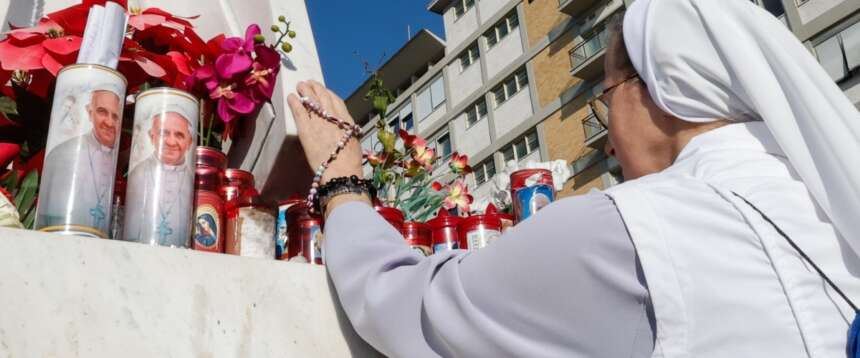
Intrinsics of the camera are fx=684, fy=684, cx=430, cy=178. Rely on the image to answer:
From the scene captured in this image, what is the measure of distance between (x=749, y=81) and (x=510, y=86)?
59.3 feet

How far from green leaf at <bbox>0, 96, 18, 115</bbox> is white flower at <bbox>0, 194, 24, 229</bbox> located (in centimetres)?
43

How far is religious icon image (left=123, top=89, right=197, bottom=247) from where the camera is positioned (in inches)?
41.7

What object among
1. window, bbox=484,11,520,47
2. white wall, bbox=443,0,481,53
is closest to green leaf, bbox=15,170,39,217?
window, bbox=484,11,520,47

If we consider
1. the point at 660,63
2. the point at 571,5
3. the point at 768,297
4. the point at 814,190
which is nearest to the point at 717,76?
the point at 660,63

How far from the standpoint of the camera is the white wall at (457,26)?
20.9 meters

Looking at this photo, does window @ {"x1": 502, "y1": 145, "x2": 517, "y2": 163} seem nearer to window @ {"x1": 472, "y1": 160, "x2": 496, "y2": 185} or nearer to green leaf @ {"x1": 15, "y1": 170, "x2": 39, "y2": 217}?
window @ {"x1": 472, "y1": 160, "x2": 496, "y2": 185}

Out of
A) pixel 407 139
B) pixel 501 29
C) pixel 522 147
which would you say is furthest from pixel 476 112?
pixel 407 139

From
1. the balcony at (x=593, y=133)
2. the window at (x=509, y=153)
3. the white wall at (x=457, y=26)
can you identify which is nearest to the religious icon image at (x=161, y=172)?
the balcony at (x=593, y=133)

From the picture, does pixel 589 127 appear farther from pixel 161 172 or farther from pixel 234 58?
pixel 161 172

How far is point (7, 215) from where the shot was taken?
94 cm

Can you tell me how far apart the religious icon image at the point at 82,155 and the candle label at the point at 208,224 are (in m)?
0.18

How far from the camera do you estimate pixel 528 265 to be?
0.85m

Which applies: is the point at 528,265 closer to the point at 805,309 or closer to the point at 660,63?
the point at 805,309

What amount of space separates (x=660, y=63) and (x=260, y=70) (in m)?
0.81
